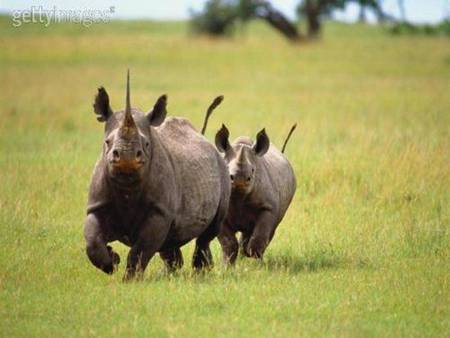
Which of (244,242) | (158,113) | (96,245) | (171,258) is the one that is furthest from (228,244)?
(96,245)

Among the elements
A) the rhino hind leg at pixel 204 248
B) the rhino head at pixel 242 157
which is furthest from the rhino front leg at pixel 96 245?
the rhino head at pixel 242 157

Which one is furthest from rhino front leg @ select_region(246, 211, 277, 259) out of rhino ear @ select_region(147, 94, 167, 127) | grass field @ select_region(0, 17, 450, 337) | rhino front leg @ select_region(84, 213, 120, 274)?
rhino front leg @ select_region(84, 213, 120, 274)

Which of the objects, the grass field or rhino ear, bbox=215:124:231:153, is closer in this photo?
the grass field

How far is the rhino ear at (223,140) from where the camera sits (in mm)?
10844

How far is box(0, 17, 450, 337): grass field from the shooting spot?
815cm

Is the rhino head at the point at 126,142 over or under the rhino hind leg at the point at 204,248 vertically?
over

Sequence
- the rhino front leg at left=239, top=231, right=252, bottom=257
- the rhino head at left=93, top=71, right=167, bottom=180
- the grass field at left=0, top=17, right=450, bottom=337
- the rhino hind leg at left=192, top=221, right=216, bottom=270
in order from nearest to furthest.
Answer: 1. the grass field at left=0, top=17, right=450, bottom=337
2. the rhino head at left=93, top=71, right=167, bottom=180
3. the rhino hind leg at left=192, top=221, right=216, bottom=270
4. the rhino front leg at left=239, top=231, right=252, bottom=257

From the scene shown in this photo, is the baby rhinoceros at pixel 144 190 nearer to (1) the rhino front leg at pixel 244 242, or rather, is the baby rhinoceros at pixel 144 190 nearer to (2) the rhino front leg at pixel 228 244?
(2) the rhino front leg at pixel 228 244

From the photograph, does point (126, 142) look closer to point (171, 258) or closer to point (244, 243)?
point (171, 258)

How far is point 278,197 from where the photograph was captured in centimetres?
1125

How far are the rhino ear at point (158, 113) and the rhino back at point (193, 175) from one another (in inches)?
17.4

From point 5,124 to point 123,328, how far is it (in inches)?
584

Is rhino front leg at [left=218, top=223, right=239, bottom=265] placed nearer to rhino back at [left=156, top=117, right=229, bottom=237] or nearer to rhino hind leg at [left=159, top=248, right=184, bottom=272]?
rhino hind leg at [left=159, top=248, right=184, bottom=272]

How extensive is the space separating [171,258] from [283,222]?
291 cm
